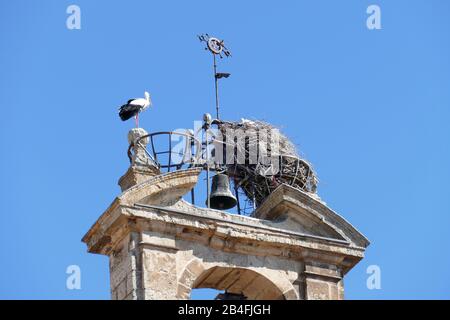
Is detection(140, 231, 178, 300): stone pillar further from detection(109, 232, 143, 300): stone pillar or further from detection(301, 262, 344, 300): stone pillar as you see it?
detection(301, 262, 344, 300): stone pillar

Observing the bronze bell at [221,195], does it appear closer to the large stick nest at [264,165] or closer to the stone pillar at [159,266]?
the stone pillar at [159,266]

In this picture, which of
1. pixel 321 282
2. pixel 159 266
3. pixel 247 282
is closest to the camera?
pixel 159 266

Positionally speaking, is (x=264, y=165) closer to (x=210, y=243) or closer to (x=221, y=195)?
(x=221, y=195)

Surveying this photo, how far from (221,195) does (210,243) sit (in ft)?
4.05

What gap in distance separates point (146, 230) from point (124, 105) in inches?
83.9

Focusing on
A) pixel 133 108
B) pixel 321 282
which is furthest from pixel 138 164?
pixel 321 282

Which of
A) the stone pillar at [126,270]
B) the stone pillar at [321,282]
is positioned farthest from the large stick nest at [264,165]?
the stone pillar at [126,270]

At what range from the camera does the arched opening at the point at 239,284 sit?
31781mm

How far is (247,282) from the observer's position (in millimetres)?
31969

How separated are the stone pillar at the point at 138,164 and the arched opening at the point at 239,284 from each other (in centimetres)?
147

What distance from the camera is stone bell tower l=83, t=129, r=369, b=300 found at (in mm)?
31141

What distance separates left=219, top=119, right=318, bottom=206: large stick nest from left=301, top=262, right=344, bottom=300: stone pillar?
12.1 ft
